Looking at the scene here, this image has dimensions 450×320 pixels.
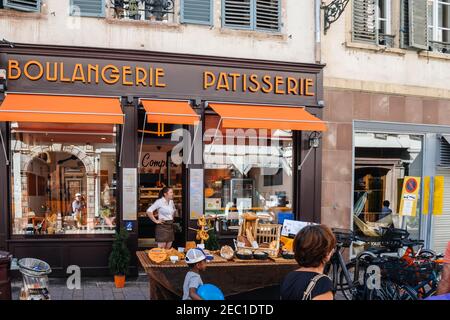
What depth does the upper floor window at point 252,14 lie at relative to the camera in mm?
9758

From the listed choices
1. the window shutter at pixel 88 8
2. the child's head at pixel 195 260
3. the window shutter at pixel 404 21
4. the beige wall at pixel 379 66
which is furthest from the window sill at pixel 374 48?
the child's head at pixel 195 260

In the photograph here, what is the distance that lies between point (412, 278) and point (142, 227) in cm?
610

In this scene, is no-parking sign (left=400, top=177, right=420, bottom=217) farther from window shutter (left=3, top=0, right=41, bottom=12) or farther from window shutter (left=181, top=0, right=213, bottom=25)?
window shutter (left=3, top=0, right=41, bottom=12)

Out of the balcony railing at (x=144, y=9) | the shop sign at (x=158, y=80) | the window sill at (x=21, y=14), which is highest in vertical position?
the balcony railing at (x=144, y=9)

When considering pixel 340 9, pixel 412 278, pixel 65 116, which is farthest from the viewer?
pixel 340 9

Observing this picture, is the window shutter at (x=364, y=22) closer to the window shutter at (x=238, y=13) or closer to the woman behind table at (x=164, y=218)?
the window shutter at (x=238, y=13)

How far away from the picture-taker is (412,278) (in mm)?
6543

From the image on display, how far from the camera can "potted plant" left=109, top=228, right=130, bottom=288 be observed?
8.37 metres

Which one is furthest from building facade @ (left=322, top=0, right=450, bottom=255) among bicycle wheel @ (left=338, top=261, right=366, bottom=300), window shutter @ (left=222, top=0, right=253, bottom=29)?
bicycle wheel @ (left=338, top=261, right=366, bottom=300)

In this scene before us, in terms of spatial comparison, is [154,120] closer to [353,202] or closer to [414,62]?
[353,202]

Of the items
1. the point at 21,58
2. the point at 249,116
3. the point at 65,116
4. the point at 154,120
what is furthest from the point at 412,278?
the point at 21,58

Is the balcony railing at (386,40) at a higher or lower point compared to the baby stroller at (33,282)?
higher

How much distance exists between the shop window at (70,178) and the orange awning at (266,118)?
2.17 meters
